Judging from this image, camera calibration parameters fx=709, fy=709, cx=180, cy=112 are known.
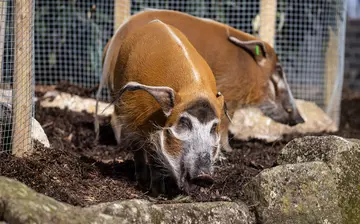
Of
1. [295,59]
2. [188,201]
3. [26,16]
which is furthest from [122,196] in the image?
[295,59]

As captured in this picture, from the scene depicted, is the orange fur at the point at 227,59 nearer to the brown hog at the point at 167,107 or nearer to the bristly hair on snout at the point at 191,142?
the brown hog at the point at 167,107

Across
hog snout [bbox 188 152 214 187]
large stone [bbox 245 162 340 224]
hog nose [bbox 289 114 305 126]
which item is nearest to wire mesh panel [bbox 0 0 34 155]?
hog snout [bbox 188 152 214 187]

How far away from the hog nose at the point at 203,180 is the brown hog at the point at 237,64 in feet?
9.11

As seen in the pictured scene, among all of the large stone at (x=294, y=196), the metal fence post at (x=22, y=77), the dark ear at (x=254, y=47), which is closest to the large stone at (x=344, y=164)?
the large stone at (x=294, y=196)

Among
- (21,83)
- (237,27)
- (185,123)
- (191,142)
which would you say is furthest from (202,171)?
(237,27)

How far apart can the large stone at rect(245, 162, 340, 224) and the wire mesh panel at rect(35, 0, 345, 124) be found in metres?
5.48

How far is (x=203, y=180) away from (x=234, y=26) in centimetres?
583

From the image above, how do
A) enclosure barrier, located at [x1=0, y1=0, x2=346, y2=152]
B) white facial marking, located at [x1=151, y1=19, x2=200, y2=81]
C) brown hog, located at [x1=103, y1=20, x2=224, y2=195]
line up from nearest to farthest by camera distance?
brown hog, located at [x1=103, y1=20, x2=224, y2=195] < white facial marking, located at [x1=151, y1=19, x2=200, y2=81] < enclosure barrier, located at [x1=0, y1=0, x2=346, y2=152]

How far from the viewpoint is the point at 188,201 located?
528cm

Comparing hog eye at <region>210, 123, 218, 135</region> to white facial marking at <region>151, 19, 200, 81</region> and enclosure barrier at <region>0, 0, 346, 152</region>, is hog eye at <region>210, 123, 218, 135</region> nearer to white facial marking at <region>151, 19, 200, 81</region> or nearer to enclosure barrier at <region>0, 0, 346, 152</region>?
white facial marking at <region>151, 19, 200, 81</region>

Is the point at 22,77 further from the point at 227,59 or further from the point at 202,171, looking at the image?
the point at 227,59

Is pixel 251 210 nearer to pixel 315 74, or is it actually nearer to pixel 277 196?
pixel 277 196

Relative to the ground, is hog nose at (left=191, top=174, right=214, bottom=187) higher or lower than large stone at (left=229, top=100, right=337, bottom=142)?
higher

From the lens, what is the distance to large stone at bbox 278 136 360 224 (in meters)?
5.41
